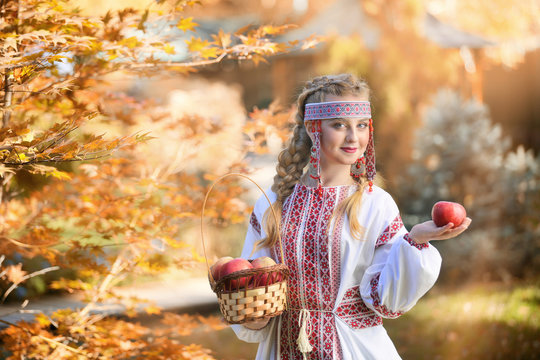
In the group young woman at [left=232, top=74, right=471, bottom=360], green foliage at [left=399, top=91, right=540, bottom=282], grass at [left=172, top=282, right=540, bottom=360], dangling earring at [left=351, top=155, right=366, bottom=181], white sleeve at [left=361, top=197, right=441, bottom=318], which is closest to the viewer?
white sleeve at [left=361, top=197, right=441, bottom=318]

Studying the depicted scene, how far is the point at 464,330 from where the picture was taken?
5.47 meters

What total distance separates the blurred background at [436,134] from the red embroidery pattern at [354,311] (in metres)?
1.45

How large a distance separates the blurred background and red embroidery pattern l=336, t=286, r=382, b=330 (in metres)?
1.45

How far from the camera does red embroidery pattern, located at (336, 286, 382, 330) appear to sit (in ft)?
7.02

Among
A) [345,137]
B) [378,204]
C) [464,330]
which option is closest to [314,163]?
[345,137]

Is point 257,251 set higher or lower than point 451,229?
lower

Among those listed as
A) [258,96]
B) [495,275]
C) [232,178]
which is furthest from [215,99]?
[232,178]

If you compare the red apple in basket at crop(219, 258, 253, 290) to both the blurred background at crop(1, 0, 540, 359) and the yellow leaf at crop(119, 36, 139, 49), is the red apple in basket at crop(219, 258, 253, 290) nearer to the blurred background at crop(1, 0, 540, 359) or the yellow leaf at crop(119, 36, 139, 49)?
the yellow leaf at crop(119, 36, 139, 49)

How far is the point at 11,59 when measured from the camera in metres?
2.19

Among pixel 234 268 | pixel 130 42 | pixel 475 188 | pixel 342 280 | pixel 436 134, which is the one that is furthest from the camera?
pixel 436 134

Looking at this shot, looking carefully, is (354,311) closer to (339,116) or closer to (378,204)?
(378,204)

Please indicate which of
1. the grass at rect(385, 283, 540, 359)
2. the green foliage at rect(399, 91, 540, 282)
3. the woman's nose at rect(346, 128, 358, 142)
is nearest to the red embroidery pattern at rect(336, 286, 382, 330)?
the woman's nose at rect(346, 128, 358, 142)

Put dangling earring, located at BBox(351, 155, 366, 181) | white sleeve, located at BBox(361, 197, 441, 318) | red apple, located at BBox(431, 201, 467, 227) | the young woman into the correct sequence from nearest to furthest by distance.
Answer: red apple, located at BBox(431, 201, 467, 227) < white sleeve, located at BBox(361, 197, 441, 318) < the young woman < dangling earring, located at BBox(351, 155, 366, 181)

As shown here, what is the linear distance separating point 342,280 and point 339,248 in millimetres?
109
